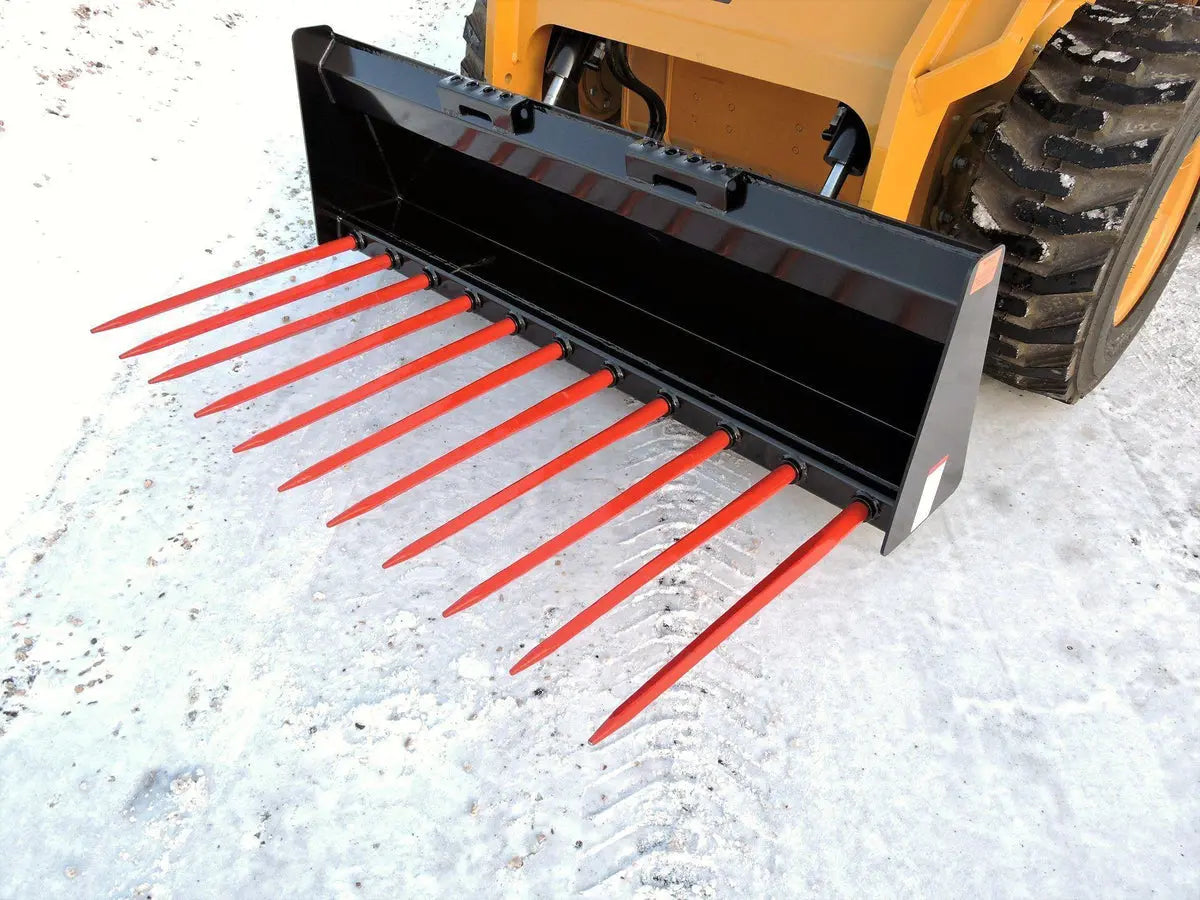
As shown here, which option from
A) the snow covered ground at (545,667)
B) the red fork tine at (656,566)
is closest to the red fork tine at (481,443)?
the snow covered ground at (545,667)

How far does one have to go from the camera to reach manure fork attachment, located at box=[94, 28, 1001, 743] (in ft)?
5.86

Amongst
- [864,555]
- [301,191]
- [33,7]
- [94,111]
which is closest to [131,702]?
[864,555]

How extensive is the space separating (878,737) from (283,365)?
2072mm

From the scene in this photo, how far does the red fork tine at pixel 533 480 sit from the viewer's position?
1.83 meters

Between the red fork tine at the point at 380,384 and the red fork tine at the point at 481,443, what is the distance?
0.76 ft

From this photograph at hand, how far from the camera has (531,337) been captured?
2.57 metres

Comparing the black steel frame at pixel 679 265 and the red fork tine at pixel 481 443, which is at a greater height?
the black steel frame at pixel 679 265

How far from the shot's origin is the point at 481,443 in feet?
6.68

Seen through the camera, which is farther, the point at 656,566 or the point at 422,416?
the point at 422,416

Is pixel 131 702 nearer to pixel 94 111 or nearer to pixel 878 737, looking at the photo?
pixel 878 737

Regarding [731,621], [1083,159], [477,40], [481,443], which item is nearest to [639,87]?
[477,40]

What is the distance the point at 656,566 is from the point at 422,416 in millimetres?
709

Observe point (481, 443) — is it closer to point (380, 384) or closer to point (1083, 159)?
point (380, 384)

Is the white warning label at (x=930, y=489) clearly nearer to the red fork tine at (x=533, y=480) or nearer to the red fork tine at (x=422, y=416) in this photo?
the red fork tine at (x=533, y=480)
